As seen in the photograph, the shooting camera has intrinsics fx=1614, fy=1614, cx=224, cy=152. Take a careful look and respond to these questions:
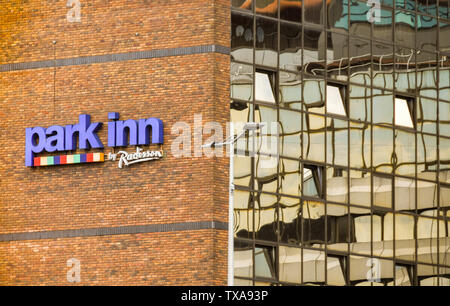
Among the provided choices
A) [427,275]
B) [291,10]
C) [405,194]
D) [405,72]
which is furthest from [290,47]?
[427,275]

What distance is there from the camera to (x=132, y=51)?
5581cm

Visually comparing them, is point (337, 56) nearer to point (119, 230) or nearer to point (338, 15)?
point (338, 15)

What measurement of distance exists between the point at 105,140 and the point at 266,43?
258 inches

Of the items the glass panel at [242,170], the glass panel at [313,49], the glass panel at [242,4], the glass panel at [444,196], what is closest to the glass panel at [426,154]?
the glass panel at [444,196]

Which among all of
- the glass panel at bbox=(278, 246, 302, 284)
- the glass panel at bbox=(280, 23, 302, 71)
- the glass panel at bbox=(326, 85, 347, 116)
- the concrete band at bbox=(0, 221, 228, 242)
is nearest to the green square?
the concrete band at bbox=(0, 221, 228, 242)

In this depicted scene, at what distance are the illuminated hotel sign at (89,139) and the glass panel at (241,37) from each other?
12.1 ft

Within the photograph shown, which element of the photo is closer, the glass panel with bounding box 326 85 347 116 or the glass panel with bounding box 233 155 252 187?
the glass panel with bounding box 233 155 252 187

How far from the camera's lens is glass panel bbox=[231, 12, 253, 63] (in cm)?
5569

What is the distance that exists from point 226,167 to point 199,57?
152 inches

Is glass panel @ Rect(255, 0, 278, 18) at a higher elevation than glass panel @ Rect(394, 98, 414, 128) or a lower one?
higher

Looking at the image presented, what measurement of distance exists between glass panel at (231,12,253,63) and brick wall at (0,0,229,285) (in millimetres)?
375

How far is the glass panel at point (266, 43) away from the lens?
56250mm

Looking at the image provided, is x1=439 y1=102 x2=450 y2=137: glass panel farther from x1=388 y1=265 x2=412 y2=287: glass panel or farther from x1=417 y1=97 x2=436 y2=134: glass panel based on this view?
x1=388 y1=265 x2=412 y2=287: glass panel
